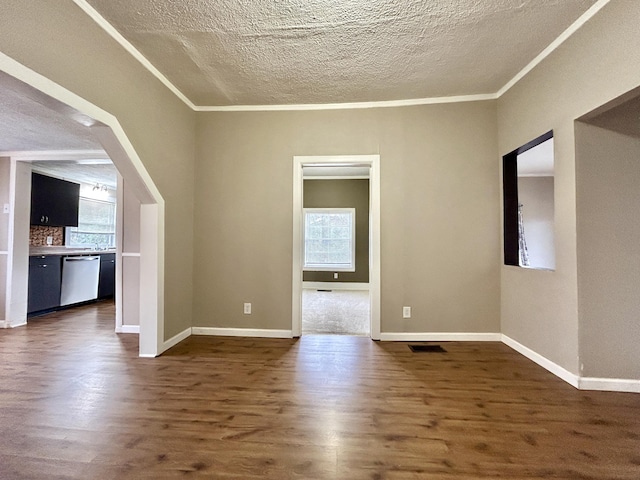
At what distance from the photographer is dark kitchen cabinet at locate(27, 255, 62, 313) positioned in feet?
14.4

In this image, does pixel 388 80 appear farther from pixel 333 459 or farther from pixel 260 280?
pixel 333 459

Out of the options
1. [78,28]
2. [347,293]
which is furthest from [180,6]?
[347,293]

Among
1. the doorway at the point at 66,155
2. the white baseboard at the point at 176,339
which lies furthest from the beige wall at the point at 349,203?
the doorway at the point at 66,155

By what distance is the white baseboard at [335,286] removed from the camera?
697 centimetres

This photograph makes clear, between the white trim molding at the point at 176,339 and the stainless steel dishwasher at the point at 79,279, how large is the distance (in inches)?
124

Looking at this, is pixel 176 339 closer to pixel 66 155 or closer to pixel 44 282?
pixel 66 155

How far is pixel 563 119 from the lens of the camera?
7.26 feet

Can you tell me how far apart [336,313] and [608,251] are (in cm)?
322

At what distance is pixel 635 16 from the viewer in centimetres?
169

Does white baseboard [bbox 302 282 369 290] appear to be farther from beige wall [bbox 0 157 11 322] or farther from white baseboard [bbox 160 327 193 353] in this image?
beige wall [bbox 0 157 11 322]

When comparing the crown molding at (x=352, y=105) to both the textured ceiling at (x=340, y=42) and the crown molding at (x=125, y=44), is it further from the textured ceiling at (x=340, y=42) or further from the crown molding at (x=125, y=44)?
the crown molding at (x=125, y=44)

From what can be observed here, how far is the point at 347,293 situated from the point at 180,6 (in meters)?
5.59

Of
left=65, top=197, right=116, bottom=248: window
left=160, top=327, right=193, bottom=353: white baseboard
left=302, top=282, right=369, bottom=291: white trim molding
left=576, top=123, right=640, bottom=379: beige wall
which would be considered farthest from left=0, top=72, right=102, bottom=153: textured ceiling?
left=302, top=282, right=369, bottom=291: white trim molding

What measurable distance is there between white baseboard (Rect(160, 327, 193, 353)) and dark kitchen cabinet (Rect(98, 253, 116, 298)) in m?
3.55
